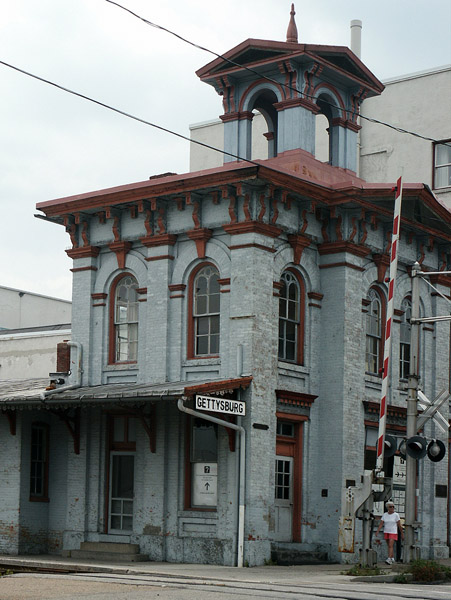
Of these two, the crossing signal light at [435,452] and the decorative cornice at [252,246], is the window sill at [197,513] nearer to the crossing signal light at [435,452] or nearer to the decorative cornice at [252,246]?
the crossing signal light at [435,452]

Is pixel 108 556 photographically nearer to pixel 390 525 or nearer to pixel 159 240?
pixel 390 525

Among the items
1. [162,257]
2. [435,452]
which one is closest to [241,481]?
[435,452]

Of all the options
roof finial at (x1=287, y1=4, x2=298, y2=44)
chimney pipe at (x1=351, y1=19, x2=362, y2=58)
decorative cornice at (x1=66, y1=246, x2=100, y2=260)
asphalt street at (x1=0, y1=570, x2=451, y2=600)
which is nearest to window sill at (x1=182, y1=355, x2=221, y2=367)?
decorative cornice at (x1=66, y1=246, x2=100, y2=260)

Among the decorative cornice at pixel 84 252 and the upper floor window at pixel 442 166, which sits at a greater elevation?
the upper floor window at pixel 442 166

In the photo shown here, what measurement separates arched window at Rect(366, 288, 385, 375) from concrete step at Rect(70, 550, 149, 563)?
7.12 m

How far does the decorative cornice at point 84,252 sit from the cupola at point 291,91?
13.1ft

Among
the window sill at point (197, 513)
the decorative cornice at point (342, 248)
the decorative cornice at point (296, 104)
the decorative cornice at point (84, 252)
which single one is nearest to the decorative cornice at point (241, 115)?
the decorative cornice at point (296, 104)

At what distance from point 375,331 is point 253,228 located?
5.01m

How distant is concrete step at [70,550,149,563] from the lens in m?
24.5

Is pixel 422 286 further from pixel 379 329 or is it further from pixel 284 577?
pixel 284 577

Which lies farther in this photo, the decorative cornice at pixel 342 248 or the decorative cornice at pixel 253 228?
the decorative cornice at pixel 342 248

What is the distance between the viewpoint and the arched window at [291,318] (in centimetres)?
2545

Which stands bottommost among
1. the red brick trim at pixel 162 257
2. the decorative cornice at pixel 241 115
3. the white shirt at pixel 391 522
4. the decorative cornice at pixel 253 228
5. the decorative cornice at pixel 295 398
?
the white shirt at pixel 391 522

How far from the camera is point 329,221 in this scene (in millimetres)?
26500
